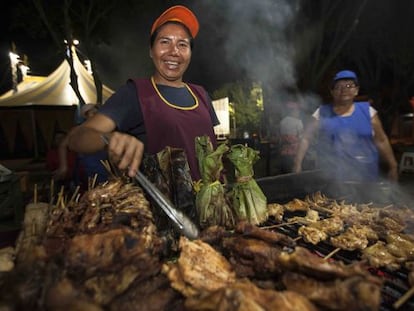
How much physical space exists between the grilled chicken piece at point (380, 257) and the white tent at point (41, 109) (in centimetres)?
1260

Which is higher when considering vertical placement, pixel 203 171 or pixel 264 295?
pixel 203 171

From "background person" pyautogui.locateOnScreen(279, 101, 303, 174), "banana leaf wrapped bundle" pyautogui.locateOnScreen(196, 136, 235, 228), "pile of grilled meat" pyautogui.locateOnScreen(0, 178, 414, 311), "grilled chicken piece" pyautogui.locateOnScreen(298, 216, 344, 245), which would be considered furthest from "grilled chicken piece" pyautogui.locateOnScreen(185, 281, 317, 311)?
"background person" pyautogui.locateOnScreen(279, 101, 303, 174)

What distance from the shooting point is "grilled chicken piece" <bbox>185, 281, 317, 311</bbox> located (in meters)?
1.23

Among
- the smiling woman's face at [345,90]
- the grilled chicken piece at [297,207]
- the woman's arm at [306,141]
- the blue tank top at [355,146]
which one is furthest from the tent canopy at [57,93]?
the grilled chicken piece at [297,207]

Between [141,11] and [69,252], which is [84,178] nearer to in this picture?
[69,252]

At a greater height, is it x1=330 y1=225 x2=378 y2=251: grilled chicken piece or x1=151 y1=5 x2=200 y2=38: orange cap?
x1=151 y1=5 x2=200 y2=38: orange cap

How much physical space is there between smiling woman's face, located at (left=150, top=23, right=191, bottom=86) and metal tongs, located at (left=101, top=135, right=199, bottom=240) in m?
1.18

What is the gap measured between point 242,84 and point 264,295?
24.3 meters

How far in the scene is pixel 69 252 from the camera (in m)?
1.40

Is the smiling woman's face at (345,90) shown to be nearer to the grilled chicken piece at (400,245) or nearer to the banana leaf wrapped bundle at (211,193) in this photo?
the grilled chicken piece at (400,245)

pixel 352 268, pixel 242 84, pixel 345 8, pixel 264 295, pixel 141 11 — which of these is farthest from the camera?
pixel 242 84

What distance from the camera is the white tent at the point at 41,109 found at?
13.0m

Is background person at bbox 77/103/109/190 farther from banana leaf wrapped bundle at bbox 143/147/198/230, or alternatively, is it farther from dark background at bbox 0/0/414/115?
dark background at bbox 0/0/414/115

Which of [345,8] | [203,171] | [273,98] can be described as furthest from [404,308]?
[345,8]
